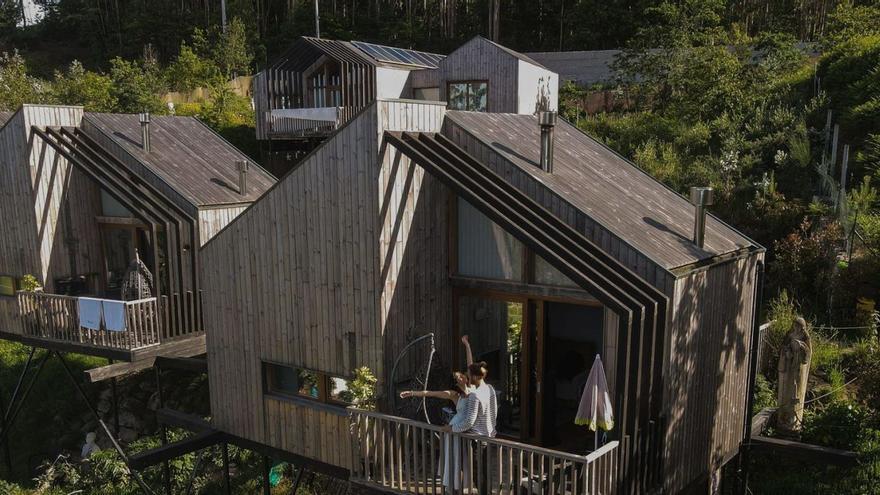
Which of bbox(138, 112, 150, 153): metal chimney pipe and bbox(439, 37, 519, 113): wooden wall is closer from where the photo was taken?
bbox(138, 112, 150, 153): metal chimney pipe

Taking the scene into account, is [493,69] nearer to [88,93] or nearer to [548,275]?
[548,275]

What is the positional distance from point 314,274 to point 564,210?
3.89 m

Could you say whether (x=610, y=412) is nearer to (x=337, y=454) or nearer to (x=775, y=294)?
(x=337, y=454)

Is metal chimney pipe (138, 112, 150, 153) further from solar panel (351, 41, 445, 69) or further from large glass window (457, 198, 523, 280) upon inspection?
solar panel (351, 41, 445, 69)

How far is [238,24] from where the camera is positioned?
1764 inches

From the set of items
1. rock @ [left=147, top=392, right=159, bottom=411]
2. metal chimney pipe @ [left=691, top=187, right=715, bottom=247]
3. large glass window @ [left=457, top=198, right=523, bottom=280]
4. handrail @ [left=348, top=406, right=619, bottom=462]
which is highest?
metal chimney pipe @ [left=691, top=187, right=715, bottom=247]

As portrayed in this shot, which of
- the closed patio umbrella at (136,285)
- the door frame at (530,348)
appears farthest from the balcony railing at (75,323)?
the door frame at (530,348)

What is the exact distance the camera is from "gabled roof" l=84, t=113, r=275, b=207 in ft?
54.9

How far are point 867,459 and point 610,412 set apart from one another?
6955 mm

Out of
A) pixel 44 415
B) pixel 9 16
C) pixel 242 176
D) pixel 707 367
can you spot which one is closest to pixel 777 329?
pixel 707 367

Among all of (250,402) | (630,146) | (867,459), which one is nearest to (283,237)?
(250,402)

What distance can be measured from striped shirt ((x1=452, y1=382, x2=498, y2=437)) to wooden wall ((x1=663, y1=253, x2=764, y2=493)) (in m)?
2.29

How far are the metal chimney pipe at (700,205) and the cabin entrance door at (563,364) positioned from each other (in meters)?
1.75

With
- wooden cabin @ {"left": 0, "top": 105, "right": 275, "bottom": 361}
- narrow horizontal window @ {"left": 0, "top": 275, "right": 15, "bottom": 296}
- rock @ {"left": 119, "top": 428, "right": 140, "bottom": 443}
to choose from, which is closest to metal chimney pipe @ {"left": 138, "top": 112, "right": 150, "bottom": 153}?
wooden cabin @ {"left": 0, "top": 105, "right": 275, "bottom": 361}
